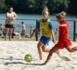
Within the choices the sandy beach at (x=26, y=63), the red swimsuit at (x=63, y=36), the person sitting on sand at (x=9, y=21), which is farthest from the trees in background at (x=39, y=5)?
the red swimsuit at (x=63, y=36)

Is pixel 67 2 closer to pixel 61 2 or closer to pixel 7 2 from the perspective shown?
pixel 61 2

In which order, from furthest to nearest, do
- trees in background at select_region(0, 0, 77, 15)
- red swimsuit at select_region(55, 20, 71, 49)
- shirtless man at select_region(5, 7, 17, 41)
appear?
trees in background at select_region(0, 0, 77, 15)
shirtless man at select_region(5, 7, 17, 41)
red swimsuit at select_region(55, 20, 71, 49)

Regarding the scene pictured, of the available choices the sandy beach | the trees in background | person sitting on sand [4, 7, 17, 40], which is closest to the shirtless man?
person sitting on sand [4, 7, 17, 40]

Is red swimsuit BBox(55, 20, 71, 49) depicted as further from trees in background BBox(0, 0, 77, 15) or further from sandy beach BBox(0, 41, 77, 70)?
trees in background BBox(0, 0, 77, 15)

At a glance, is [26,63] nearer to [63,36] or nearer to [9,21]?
[63,36]

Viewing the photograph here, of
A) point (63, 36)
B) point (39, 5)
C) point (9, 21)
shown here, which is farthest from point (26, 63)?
point (39, 5)

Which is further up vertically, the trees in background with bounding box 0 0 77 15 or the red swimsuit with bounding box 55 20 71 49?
the red swimsuit with bounding box 55 20 71 49

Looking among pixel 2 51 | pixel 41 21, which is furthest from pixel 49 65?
pixel 2 51

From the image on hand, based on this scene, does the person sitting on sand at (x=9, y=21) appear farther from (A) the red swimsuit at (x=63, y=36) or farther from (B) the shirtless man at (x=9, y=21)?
(A) the red swimsuit at (x=63, y=36)

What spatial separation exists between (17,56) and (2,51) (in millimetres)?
1399

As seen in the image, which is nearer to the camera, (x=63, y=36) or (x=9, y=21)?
(x=63, y=36)

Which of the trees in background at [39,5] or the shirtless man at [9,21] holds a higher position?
the shirtless man at [9,21]

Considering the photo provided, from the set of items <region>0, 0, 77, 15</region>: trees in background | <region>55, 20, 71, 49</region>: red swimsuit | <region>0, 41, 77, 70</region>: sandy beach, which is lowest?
<region>0, 0, 77, 15</region>: trees in background

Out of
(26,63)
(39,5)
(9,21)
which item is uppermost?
(9,21)
